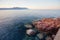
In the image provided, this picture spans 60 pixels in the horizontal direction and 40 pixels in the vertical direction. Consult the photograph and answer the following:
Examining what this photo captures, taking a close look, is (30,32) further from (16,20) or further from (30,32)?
(16,20)

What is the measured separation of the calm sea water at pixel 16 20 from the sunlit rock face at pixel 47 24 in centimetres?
4

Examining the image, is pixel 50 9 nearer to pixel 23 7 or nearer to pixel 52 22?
pixel 52 22

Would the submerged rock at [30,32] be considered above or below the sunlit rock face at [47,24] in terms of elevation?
below

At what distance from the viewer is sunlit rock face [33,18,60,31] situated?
0.95 meters

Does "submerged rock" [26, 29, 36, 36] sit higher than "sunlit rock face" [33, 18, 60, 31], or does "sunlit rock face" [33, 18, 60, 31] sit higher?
"sunlit rock face" [33, 18, 60, 31]

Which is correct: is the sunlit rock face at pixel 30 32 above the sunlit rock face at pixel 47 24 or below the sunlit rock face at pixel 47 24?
below

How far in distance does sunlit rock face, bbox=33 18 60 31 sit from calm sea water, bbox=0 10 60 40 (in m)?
0.04

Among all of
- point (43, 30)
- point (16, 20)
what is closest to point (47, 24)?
point (43, 30)

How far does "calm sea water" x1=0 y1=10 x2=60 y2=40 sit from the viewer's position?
3.12ft

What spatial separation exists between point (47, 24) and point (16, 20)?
26cm

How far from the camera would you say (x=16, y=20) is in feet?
3.18

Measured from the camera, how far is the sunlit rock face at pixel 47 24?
0.95 m

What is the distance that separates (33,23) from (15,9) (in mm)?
194

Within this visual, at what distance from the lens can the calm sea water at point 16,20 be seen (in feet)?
3.12
